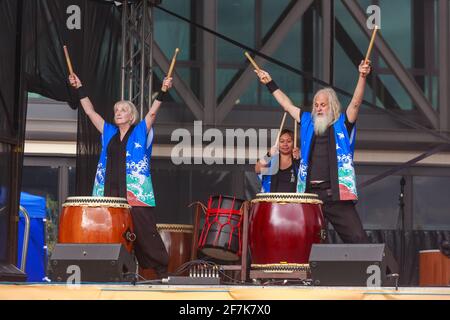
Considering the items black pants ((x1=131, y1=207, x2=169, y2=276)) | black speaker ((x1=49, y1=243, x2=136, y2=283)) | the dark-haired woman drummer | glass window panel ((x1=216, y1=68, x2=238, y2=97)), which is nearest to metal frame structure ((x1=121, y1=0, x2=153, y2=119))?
the dark-haired woman drummer

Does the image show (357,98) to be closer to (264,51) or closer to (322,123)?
(322,123)

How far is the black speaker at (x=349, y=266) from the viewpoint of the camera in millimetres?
4480

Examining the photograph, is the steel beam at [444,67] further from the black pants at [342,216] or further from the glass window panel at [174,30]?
the black pants at [342,216]

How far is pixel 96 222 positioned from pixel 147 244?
510 millimetres

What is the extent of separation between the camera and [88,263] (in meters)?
4.67

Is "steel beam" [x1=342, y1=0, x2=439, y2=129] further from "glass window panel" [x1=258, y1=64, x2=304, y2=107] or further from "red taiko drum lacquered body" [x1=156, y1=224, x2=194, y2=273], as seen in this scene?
"red taiko drum lacquered body" [x1=156, y1=224, x2=194, y2=273]

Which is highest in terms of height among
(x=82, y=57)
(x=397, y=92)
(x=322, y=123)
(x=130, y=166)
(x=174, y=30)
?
(x=174, y=30)

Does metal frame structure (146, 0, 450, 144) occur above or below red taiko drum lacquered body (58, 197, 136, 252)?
above

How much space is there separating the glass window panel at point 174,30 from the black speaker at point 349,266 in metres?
5.61

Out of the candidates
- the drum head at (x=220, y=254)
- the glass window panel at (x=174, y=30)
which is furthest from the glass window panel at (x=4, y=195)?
the glass window panel at (x=174, y=30)

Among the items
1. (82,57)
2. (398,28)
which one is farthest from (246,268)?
(398,28)

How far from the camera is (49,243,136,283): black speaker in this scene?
4.63m

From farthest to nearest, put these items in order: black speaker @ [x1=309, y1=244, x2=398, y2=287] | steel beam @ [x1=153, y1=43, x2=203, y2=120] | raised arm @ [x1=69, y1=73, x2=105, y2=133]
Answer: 1. steel beam @ [x1=153, y1=43, x2=203, y2=120]
2. raised arm @ [x1=69, y1=73, x2=105, y2=133]
3. black speaker @ [x1=309, y1=244, x2=398, y2=287]

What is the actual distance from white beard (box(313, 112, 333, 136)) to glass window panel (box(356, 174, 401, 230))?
14.3 ft
